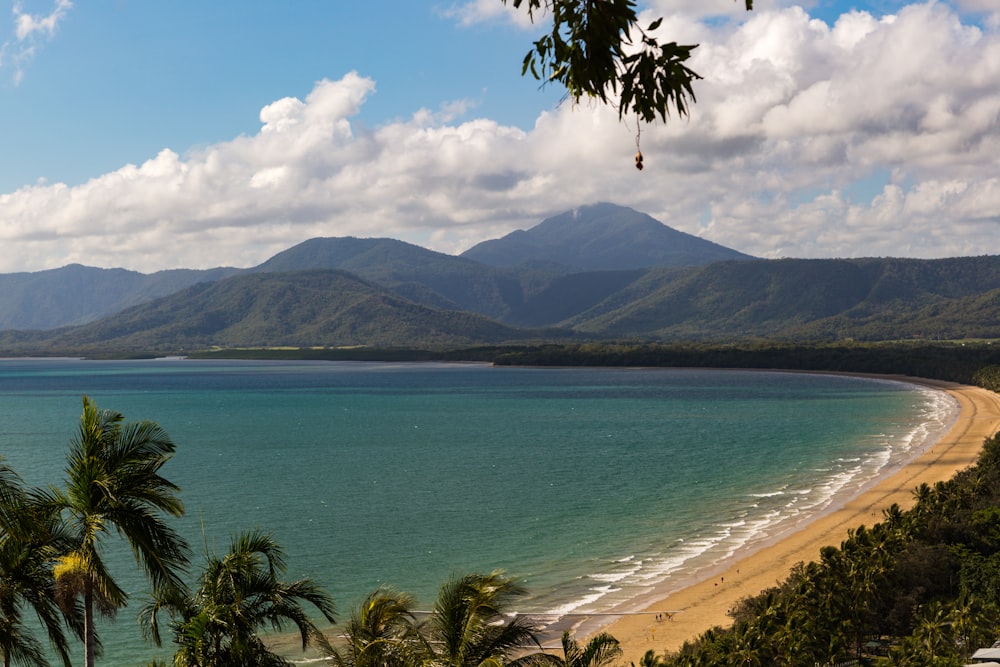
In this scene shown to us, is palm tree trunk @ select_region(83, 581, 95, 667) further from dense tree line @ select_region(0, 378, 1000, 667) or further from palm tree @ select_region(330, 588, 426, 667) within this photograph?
palm tree @ select_region(330, 588, 426, 667)

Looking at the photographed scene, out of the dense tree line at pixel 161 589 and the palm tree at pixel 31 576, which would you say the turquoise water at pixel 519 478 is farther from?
the palm tree at pixel 31 576

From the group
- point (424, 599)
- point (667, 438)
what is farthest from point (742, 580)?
point (667, 438)

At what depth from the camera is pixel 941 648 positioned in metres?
26.2

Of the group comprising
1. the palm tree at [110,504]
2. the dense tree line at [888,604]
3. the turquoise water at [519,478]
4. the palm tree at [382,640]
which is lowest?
the turquoise water at [519,478]

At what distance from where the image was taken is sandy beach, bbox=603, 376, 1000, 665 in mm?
35219

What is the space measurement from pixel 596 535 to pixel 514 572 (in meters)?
9.95

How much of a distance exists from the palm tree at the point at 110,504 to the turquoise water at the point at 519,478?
22.9m

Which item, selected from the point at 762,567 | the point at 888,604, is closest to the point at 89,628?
the point at 888,604

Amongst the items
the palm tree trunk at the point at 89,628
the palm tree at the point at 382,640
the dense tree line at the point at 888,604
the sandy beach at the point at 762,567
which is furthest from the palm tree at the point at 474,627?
the sandy beach at the point at 762,567

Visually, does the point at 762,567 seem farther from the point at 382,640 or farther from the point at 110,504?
the point at 110,504

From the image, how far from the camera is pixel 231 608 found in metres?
13.6

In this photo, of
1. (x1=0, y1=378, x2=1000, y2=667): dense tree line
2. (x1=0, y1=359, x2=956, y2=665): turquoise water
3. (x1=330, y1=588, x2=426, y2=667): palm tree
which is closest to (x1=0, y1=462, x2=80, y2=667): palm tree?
(x1=0, y1=378, x2=1000, y2=667): dense tree line

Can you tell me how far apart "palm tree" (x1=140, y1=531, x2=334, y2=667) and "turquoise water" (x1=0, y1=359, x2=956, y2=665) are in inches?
880

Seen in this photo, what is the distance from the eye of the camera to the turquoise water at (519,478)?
47.5 m
